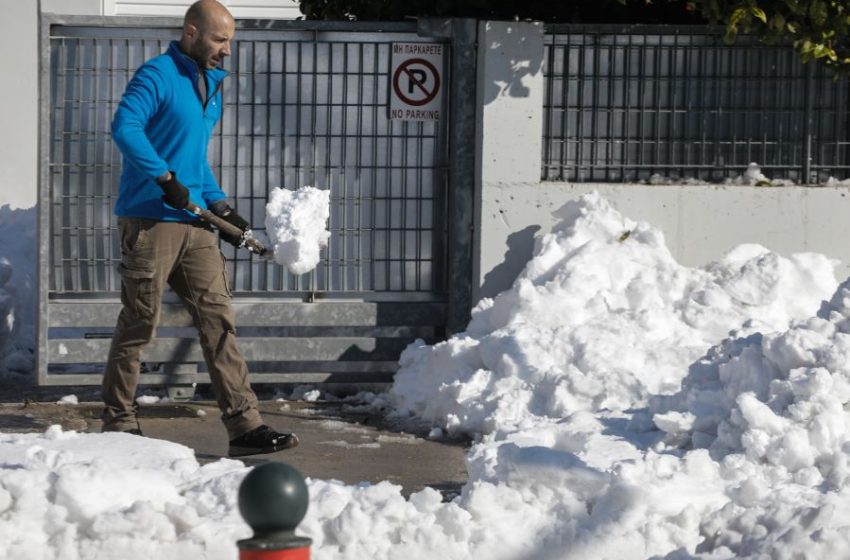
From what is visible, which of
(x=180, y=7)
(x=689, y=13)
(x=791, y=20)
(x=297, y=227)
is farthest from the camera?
(x=180, y=7)

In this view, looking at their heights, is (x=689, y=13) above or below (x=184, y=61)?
above

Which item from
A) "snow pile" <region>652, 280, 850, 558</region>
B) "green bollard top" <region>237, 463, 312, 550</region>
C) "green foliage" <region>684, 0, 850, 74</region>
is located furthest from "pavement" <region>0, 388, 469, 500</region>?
"green bollard top" <region>237, 463, 312, 550</region>

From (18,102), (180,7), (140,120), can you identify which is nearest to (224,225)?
(140,120)

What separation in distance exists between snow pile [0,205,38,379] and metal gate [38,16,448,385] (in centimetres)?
86

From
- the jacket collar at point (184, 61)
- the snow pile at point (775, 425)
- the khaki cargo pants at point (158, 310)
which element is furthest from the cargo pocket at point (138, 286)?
the snow pile at point (775, 425)

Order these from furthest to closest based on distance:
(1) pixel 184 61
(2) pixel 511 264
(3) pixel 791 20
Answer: (2) pixel 511 264 → (3) pixel 791 20 → (1) pixel 184 61

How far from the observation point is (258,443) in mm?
7031

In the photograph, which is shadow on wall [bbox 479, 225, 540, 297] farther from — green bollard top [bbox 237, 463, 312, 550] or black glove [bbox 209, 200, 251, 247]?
green bollard top [bbox 237, 463, 312, 550]

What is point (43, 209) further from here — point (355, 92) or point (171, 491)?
point (171, 491)

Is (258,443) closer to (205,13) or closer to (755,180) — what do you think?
(205,13)

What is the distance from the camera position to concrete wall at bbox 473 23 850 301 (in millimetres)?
8867

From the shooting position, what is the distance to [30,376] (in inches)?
382

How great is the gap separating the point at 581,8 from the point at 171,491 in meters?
5.16

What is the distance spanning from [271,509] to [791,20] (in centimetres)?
634
